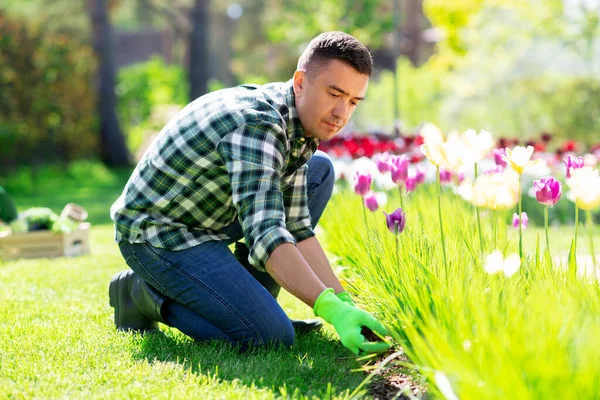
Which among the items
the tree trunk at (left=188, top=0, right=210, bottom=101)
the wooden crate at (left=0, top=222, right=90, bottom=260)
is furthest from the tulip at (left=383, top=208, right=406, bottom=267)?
the tree trunk at (left=188, top=0, right=210, bottom=101)

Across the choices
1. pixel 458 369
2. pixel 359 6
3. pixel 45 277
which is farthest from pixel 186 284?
pixel 359 6

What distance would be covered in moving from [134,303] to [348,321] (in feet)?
3.21

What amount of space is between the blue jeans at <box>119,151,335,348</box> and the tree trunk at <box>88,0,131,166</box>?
34.4 feet

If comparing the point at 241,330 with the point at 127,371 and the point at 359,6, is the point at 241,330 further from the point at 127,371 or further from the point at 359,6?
the point at 359,6

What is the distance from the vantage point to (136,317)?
2.76 metres

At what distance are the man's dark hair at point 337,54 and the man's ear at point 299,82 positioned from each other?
0.03m

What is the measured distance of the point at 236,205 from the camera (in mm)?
2303

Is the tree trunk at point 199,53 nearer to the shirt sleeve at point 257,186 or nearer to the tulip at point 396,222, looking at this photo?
the shirt sleeve at point 257,186

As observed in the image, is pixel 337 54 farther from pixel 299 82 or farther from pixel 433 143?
pixel 433 143

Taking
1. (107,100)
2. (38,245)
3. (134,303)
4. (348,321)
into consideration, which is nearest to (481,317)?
(348,321)

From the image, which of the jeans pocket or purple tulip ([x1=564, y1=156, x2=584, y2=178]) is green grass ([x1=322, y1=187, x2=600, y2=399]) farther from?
the jeans pocket

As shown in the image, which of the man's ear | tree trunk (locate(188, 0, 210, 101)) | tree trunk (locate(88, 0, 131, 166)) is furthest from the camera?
tree trunk (locate(188, 0, 210, 101))

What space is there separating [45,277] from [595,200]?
296 cm

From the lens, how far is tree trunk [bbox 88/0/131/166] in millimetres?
12672
